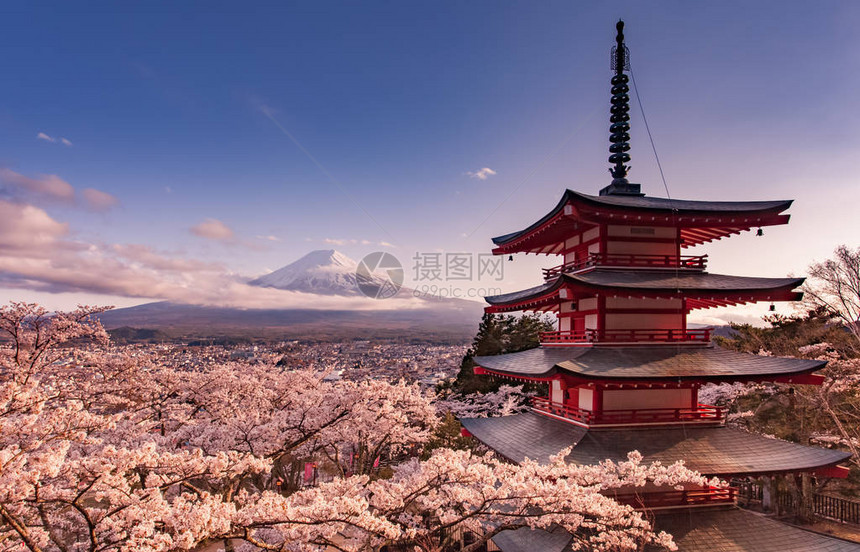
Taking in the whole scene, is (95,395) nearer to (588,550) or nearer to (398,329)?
(588,550)

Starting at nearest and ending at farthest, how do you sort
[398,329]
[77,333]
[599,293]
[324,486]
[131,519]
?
[131,519] → [324,486] → [599,293] → [77,333] → [398,329]

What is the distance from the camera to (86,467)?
5551 millimetres

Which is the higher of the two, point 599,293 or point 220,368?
point 599,293

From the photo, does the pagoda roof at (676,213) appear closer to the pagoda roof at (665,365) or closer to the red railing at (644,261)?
the red railing at (644,261)

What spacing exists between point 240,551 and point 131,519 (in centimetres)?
624

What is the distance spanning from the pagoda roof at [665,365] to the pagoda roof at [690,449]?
150cm

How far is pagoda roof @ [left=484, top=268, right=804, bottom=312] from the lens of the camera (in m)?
10.1

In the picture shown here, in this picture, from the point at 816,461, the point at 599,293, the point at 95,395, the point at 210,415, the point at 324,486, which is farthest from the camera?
the point at 210,415

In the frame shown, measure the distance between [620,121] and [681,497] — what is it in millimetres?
9958

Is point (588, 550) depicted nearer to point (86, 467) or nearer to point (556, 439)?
point (556, 439)

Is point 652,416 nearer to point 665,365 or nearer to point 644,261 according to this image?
point 665,365

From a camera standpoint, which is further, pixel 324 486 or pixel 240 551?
pixel 240 551

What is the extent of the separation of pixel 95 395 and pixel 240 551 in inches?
296

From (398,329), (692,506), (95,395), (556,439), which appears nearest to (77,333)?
(95,395)
